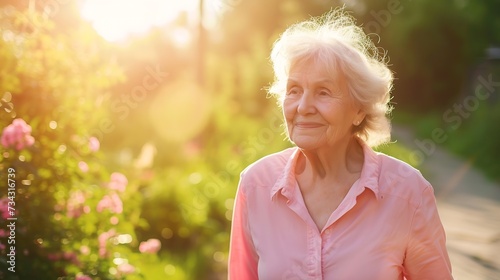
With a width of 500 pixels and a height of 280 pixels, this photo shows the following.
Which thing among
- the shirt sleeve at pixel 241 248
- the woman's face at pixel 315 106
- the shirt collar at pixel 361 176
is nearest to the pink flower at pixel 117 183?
the shirt sleeve at pixel 241 248

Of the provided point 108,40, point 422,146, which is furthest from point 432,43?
point 108,40

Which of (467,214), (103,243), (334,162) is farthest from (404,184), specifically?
(467,214)

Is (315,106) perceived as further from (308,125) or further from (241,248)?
(241,248)

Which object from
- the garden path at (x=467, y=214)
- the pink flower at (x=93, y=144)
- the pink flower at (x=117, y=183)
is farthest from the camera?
the garden path at (x=467, y=214)

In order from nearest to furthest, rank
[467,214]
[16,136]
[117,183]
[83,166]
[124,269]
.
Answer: [16,136], [124,269], [83,166], [117,183], [467,214]

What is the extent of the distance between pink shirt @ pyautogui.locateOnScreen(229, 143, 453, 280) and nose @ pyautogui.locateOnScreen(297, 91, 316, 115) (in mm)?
302

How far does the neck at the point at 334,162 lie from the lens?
9.55 feet

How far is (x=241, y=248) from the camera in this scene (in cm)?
304

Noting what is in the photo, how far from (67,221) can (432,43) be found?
25.8 m

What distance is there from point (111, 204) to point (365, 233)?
216cm

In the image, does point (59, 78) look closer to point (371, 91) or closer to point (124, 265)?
point (124, 265)

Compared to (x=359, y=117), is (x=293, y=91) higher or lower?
higher

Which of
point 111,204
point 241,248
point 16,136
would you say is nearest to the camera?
point 241,248

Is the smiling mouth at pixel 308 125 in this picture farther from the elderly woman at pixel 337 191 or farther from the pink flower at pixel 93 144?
the pink flower at pixel 93 144
